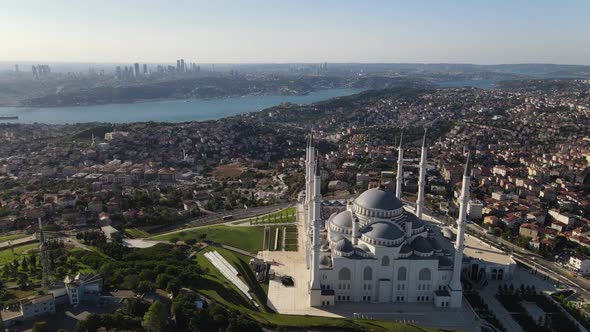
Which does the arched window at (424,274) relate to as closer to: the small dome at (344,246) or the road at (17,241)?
the small dome at (344,246)

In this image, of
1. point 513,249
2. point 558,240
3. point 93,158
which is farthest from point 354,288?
point 93,158

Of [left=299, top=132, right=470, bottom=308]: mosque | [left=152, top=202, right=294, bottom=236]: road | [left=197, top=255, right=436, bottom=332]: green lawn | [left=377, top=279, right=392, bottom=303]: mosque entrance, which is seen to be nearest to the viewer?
[left=197, top=255, right=436, bottom=332]: green lawn

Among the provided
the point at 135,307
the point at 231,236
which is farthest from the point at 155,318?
the point at 231,236

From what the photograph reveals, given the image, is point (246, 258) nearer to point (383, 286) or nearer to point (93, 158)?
point (383, 286)

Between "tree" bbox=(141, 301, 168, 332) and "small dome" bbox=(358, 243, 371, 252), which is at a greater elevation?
"small dome" bbox=(358, 243, 371, 252)

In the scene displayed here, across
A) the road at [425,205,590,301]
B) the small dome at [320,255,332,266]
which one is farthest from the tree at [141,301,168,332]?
the road at [425,205,590,301]

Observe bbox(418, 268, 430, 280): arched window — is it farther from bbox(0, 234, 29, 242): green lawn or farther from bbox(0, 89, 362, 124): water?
bbox(0, 89, 362, 124): water
